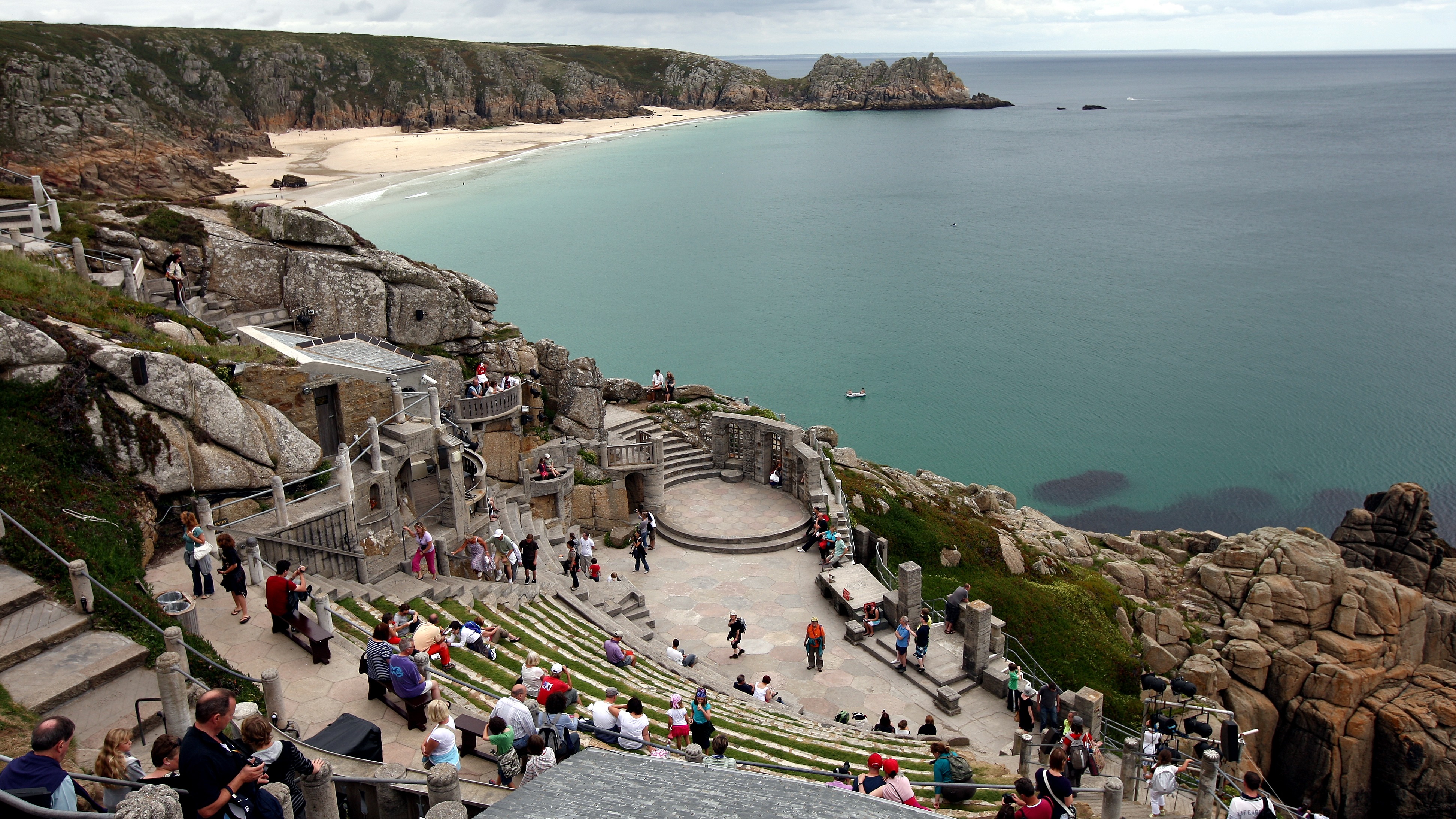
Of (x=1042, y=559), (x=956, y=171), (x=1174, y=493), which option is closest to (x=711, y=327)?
(x=1174, y=493)

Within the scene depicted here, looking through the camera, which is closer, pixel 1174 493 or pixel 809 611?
pixel 809 611

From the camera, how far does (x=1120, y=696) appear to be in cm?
2636

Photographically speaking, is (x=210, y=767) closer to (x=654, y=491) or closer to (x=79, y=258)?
(x=654, y=491)

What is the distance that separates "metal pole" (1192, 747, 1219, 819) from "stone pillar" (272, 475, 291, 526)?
17635 mm

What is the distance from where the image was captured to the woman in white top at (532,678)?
13.0 meters

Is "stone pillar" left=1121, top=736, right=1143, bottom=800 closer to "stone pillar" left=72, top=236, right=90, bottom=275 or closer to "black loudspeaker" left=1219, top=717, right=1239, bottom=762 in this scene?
"black loudspeaker" left=1219, top=717, right=1239, bottom=762

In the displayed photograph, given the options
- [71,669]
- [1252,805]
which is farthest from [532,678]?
[1252,805]

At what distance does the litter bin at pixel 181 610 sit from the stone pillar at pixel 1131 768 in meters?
15.7

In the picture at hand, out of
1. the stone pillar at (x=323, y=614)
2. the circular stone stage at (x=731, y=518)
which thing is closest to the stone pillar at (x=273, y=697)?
the stone pillar at (x=323, y=614)

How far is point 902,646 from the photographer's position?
22.1 meters

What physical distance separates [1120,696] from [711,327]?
4289cm

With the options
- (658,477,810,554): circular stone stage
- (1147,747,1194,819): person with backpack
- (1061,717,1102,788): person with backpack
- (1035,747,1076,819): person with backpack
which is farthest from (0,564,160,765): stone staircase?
(658,477,810,554): circular stone stage

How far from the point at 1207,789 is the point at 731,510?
1838cm

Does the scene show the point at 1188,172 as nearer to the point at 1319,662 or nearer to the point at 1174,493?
the point at 1174,493
